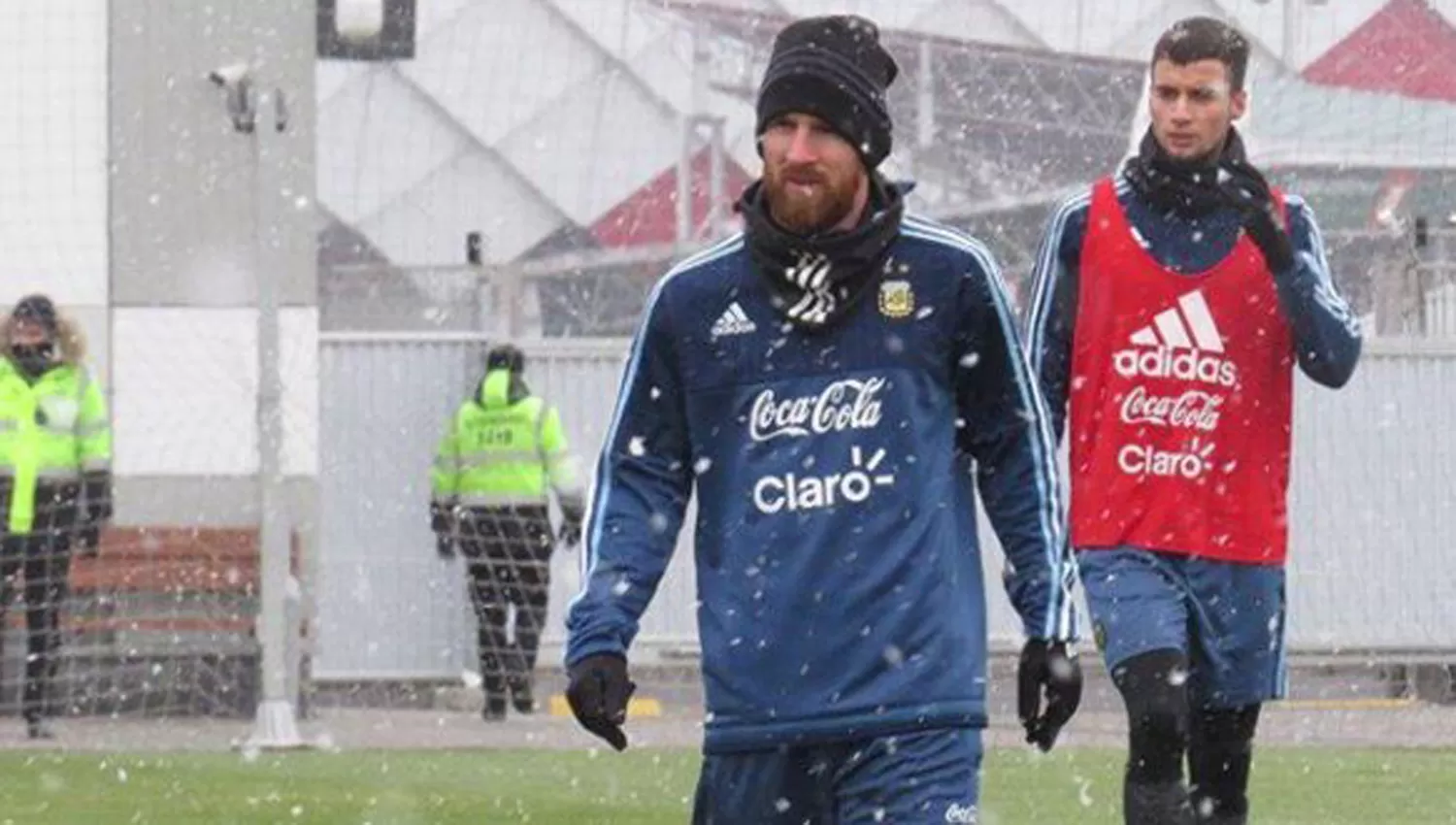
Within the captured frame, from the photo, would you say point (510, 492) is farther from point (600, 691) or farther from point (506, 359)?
point (600, 691)

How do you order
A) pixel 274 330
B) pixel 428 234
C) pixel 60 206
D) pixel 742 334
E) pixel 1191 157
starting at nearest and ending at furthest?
1. pixel 742 334
2. pixel 1191 157
3. pixel 274 330
4. pixel 60 206
5. pixel 428 234

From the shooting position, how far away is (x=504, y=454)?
19.5 metres

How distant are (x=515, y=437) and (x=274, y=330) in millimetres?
2355

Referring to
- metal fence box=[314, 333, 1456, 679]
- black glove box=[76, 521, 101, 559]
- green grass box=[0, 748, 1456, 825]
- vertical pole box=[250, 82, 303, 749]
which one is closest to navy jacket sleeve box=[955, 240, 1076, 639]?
green grass box=[0, 748, 1456, 825]

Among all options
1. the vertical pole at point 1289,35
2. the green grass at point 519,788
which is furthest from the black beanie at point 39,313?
the vertical pole at point 1289,35

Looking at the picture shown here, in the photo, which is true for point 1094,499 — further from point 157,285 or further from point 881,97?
point 157,285

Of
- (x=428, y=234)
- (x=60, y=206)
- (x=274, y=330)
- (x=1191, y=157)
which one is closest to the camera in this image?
(x=1191, y=157)

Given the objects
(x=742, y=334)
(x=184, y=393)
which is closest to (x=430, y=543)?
(x=184, y=393)

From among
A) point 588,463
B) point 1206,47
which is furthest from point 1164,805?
point 588,463

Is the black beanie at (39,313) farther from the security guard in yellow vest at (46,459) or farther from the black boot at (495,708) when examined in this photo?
the black boot at (495,708)

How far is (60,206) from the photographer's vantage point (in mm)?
19094

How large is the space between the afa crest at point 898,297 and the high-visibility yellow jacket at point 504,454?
516 inches

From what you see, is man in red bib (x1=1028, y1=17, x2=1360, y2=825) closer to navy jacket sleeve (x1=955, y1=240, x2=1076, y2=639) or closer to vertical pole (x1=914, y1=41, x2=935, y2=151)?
navy jacket sleeve (x1=955, y1=240, x2=1076, y2=639)

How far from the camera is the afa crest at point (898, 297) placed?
20.9 ft
